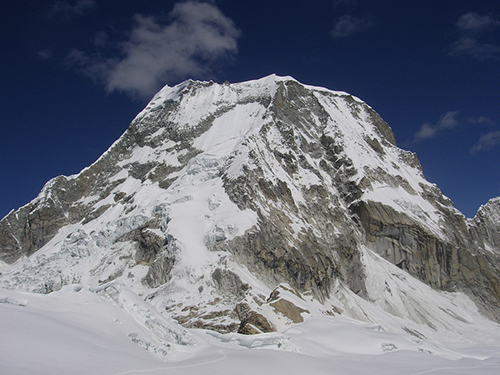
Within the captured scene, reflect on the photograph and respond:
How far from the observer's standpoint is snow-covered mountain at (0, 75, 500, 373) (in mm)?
42781

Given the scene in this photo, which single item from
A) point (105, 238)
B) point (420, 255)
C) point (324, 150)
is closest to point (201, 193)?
point (105, 238)

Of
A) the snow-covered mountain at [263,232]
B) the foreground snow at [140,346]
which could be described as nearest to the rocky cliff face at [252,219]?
the snow-covered mountain at [263,232]

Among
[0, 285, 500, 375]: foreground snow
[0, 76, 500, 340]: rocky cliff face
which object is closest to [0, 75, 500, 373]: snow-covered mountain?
[0, 76, 500, 340]: rocky cliff face

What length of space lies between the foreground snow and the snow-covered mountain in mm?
379

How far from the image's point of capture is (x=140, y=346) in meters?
14.8

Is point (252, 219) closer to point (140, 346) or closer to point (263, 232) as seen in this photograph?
point (263, 232)

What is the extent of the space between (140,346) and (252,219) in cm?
3992

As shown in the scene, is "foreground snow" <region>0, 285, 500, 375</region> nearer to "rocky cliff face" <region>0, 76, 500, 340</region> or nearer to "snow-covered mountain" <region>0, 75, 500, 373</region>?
"snow-covered mountain" <region>0, 75, 500, 373</region>

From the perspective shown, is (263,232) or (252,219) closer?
(263,232)

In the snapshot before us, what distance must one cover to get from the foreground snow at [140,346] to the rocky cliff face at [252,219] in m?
8.61

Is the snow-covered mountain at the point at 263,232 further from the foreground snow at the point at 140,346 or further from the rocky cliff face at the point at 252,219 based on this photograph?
the foreground snow at the point at 140,346

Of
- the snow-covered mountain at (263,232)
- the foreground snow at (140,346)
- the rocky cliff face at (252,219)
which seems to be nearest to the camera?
the foreground snow at (140,346)

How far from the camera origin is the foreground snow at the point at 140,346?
33.1ft

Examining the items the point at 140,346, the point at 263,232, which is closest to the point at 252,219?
the point at 263,232
